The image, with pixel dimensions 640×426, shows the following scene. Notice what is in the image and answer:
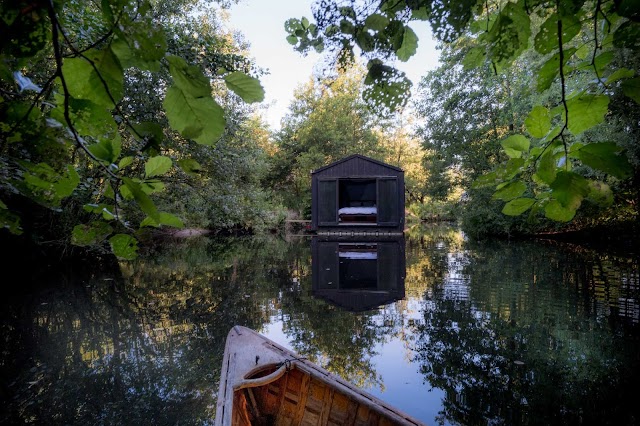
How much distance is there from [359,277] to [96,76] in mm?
8189

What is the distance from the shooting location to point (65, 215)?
9.48 m

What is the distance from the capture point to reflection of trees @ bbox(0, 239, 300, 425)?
3.26 m

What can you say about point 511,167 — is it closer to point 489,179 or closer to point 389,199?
point 489,179

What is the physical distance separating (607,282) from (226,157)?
1130 centimetres

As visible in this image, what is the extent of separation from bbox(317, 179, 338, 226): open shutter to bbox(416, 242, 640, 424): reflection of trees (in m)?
12.5

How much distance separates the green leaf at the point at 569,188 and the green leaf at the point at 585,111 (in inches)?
4.9

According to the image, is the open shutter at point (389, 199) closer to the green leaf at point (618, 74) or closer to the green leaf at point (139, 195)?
the green leaf at point (618, 74)

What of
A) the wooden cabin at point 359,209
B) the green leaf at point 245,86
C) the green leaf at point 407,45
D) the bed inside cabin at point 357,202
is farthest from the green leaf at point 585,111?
the bed inside cabin at point 357,202

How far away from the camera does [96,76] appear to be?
58 cm

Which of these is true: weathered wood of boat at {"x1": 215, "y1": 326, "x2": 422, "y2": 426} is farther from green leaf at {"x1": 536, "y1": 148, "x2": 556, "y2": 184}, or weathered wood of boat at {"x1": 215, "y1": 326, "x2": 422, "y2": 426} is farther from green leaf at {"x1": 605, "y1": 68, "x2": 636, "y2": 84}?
green leaf at {"x1": 605, "y1": 68, "x2": 636, "y2": 84}

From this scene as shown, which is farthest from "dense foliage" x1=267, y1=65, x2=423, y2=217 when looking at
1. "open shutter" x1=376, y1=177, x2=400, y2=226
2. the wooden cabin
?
"open shutter" x1=376, y1=177, x2=400, y2=226

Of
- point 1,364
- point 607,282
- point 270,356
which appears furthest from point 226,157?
point 607,282

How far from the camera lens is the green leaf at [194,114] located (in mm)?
580

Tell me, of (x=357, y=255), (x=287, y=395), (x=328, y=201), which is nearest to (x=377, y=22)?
(x=287, y=395)
